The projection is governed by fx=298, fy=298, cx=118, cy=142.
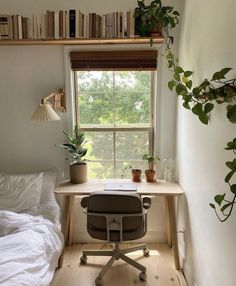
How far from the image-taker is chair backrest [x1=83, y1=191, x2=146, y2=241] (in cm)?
225

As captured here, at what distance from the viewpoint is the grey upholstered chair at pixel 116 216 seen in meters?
2.26

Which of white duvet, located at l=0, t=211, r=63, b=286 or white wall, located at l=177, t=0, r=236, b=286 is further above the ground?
white wall, located at l=177, t=0, r=236, b=286

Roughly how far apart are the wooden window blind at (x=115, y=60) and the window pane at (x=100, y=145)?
0.66m

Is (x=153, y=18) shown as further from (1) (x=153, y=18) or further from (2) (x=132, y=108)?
(2) (x=132, y=108)

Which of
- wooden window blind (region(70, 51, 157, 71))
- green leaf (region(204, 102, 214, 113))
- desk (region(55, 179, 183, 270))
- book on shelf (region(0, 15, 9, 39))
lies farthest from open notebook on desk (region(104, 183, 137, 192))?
book on shelf (region(0, 15, 9, 39))

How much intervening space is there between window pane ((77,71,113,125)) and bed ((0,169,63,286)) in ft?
2.18

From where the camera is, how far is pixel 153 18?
2.34 m

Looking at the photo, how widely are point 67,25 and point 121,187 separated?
58.7 inches

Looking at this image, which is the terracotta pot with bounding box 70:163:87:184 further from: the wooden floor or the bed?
the wooden floor

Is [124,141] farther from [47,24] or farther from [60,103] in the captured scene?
[47,24]

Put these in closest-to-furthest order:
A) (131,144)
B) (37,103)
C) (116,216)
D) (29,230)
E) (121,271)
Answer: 1. (29,230)
2. (116,216)
3. (121,271)
4. (37,103)
5. (131,144)

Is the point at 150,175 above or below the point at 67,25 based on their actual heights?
below

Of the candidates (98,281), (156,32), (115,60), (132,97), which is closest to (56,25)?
(115,60)

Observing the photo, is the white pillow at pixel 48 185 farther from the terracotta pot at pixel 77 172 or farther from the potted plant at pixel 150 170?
the potted plant at pixel 150 170
